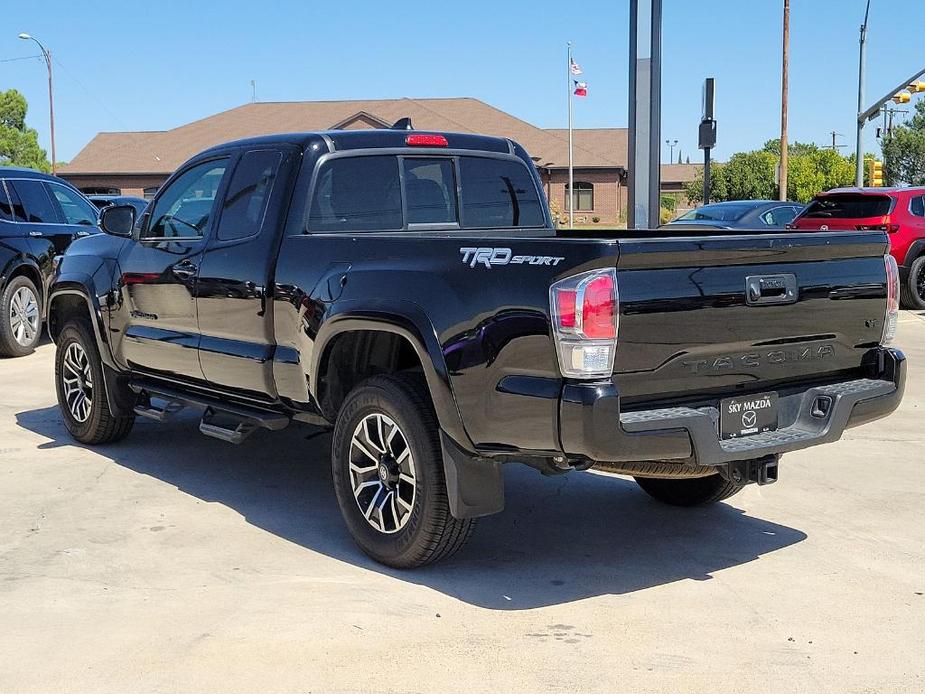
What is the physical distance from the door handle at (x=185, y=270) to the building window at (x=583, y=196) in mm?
49921

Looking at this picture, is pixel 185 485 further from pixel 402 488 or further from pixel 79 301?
pixel 402 488

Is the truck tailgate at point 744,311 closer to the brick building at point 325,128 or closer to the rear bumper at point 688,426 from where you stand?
the rear bumper at point 688,426

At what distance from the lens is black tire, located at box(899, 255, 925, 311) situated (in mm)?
16797

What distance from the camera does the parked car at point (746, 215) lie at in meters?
17.7

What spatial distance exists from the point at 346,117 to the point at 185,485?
47.6 metres

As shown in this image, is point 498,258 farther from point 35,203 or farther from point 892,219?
point 892,219

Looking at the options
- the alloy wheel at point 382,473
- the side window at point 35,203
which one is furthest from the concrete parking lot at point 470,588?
the side window at point 35,203

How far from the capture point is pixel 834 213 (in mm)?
17156

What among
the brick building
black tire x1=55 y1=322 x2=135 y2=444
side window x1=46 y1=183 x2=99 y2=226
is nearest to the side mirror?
black tire x1=55 y1=322 x2=135 y2=444

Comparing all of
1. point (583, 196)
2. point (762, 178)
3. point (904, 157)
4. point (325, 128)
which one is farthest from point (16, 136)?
point (904, 157)

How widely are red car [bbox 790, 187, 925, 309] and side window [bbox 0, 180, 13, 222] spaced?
34.8ft

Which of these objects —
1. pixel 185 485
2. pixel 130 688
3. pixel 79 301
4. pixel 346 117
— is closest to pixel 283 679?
pixel 130 688

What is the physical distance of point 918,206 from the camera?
17.0 metres

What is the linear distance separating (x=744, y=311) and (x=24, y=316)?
9.79 m
